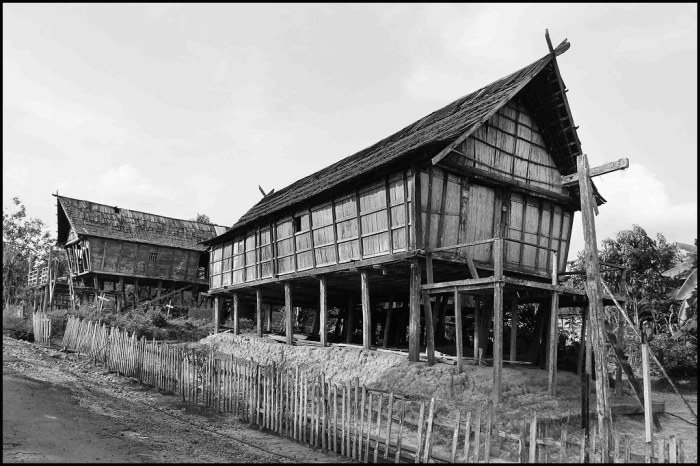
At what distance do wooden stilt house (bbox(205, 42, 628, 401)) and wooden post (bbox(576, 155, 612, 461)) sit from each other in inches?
133

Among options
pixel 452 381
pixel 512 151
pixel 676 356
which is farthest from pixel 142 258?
pixel 676 356

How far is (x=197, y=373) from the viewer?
13.1 meters

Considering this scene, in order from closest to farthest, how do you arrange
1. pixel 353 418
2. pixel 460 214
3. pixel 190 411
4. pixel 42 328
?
pixel 353 418 < pixel 190 411 < pixel 460 214 < pixel 42 328

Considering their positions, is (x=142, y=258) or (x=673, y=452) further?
(x=142, y=258)

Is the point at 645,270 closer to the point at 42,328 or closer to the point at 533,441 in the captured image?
the point at 533,441

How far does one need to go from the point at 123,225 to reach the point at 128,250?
5.54ft

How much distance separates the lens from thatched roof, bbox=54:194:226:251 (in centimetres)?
3247

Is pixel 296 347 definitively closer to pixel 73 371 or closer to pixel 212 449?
pixel 73 371

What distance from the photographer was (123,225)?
33.6 metres

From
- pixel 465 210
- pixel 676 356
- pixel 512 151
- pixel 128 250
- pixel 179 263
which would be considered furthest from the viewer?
pixel 179 263

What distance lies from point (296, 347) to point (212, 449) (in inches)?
364

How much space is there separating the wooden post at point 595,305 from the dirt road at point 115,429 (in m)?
3.89

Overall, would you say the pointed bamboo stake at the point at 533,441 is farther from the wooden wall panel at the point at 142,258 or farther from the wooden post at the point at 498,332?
the wooden wall panel at the point at 142,258

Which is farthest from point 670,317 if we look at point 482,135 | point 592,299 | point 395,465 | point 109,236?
point 109,236
